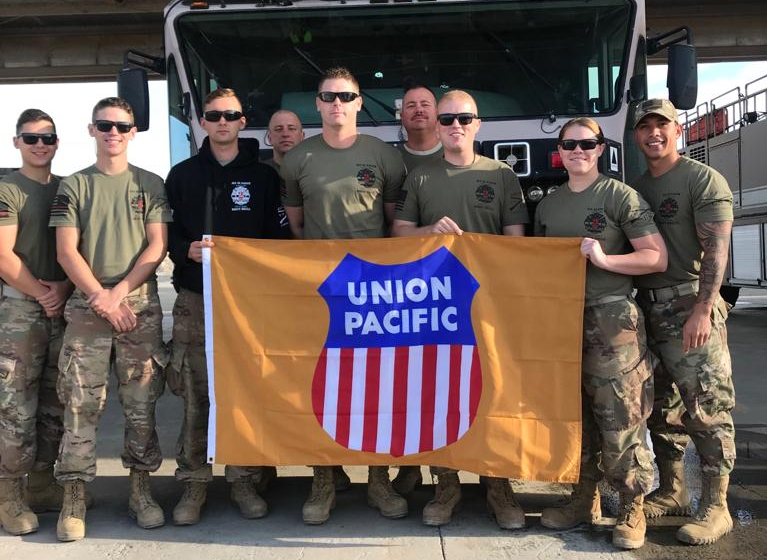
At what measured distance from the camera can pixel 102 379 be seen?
373 cm

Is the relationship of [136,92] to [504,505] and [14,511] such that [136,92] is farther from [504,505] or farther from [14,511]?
[504,505]

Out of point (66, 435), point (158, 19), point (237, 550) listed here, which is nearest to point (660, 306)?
point (237, 550)

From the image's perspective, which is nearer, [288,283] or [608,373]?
[608,373]

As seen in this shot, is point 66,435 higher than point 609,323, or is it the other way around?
point 609,323

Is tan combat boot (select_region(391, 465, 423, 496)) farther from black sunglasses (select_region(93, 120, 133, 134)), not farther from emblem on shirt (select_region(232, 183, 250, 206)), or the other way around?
black sunglasses (select_region(93, 120, 133, 134))

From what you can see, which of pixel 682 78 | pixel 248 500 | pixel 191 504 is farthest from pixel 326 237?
pixel 682 78

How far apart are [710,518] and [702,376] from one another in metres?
0.70

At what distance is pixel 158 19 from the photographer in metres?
14.2

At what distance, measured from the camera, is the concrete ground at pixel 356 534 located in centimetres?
349

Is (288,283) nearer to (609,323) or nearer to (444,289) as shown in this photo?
(444,289)

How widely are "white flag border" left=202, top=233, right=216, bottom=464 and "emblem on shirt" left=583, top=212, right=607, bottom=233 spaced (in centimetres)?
190

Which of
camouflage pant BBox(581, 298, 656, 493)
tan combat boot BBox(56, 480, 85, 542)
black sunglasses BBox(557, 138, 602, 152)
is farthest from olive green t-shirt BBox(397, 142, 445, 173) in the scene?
tan combat boot BBox(56, 480, 85, 542)

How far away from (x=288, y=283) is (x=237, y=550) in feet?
4.38

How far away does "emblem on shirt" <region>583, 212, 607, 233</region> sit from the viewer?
3564mm
